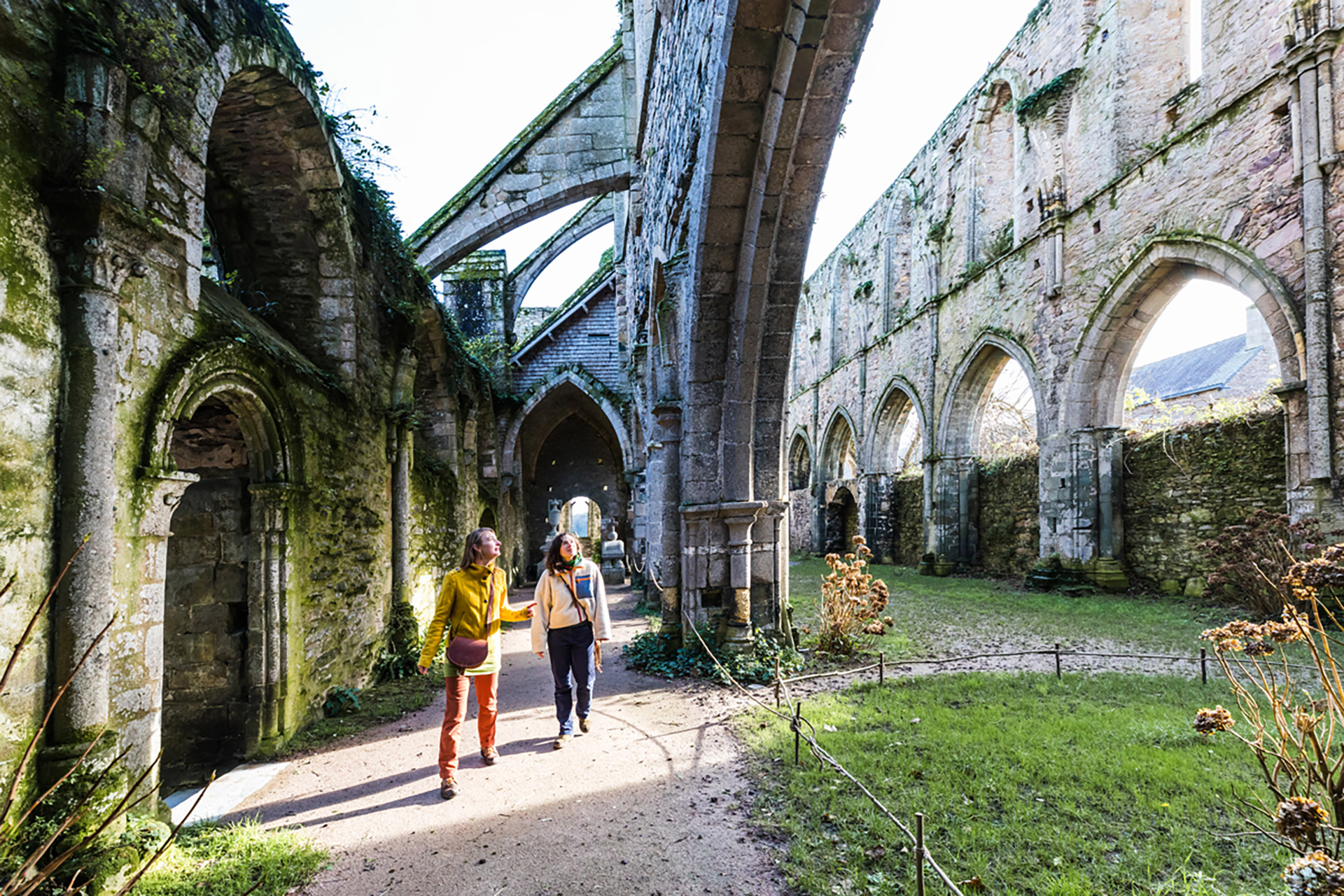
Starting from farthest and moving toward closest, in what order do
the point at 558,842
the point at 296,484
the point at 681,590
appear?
the point at 681,590 < the point at 296,484 < the point at 558,842

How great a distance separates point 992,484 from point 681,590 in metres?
9.80

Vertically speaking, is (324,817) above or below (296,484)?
below

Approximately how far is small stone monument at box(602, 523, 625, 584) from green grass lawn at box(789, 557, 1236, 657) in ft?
14.2

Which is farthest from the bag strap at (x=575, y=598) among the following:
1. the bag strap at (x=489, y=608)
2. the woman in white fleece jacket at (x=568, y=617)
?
the bag strap at (x=489, y=608)

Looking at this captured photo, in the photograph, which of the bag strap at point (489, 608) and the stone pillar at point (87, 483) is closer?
the stone pillar at point (87, 483)

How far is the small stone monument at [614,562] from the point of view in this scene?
578 inches

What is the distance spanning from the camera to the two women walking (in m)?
3.79

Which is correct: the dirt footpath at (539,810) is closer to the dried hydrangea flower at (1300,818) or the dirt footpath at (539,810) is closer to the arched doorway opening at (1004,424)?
the dried hydrangea flower at (1300,818)

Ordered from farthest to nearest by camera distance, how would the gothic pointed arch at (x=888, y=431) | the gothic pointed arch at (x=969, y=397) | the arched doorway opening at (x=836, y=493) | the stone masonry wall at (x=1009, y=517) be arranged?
the arched doorway opening at (x=836, y=493)
the gothic pointed arch at (x=888, y=431)
the gothic pointed arch at (x=969, y=397)
the stone masonry wall at (x=1009, y=517)

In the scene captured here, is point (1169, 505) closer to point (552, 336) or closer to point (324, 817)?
point (324, 817)

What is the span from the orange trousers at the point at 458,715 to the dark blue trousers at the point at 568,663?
533mm

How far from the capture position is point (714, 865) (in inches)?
112

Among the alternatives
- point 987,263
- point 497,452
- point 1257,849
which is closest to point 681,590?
point 1257,849

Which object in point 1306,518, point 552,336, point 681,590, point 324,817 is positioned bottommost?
point 324,817
